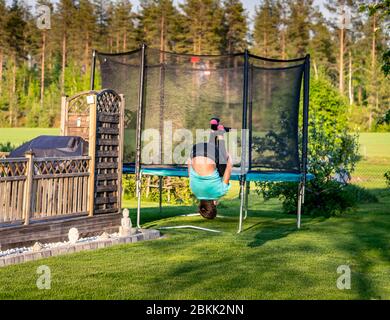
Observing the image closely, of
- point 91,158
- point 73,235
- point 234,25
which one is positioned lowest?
point 73,235

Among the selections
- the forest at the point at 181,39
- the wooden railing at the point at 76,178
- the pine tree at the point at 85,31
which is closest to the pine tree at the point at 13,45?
the forest at the point at 181,39

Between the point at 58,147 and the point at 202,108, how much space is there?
301 cm

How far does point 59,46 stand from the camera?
80.8 metres

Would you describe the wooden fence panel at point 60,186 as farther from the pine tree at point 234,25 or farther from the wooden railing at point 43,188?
the pine tree at point 234,25

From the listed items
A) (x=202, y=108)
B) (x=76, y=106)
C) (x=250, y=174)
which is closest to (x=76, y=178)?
(x=76, y=106)

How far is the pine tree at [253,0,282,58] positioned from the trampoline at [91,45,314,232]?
59.7 meters

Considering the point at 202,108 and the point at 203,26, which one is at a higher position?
the point at 203,26

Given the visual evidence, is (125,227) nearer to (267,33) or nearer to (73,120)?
(73,120)

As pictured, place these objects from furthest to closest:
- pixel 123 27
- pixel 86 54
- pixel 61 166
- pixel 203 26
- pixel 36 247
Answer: pixel 123 27 < pixel 86 54 < pixel 203 26 < pixel 61 166 < pixel 36 247

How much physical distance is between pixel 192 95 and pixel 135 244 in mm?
4144

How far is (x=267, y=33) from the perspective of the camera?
73.9m

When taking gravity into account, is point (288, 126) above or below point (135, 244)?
above
